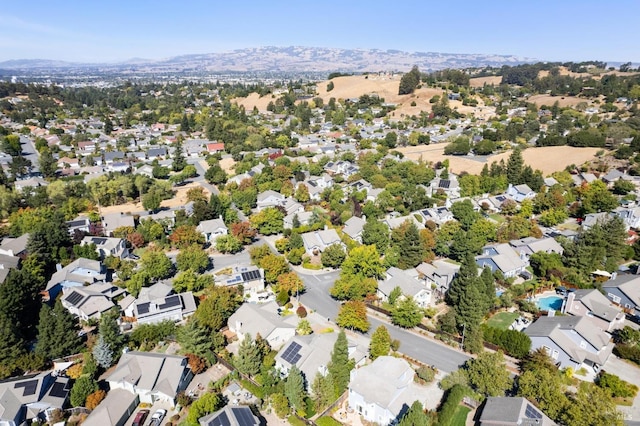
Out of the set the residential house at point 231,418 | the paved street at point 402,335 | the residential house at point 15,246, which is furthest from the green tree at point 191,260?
the residential house at point 231,418

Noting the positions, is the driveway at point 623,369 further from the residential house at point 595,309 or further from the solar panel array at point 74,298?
the solar panel array at point 74,298

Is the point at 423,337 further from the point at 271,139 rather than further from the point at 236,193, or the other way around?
the point at 271,139

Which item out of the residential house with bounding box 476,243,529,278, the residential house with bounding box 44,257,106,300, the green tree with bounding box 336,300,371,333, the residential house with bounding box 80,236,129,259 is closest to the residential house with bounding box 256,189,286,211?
the residential house with bounding box 80,236,129,259

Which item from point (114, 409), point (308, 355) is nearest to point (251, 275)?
point (308, 355)

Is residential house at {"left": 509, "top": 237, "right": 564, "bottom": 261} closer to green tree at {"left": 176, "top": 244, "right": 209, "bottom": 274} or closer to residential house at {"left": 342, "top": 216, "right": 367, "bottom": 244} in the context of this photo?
residential house at {"left": 342, "top": 216, "right": 367, "bottom": 244}

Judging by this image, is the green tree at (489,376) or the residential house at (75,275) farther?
the residential house at (75,275)

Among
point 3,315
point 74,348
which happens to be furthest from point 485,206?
point 3,315

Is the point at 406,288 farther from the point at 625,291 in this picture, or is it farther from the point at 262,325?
the point at 625,291
